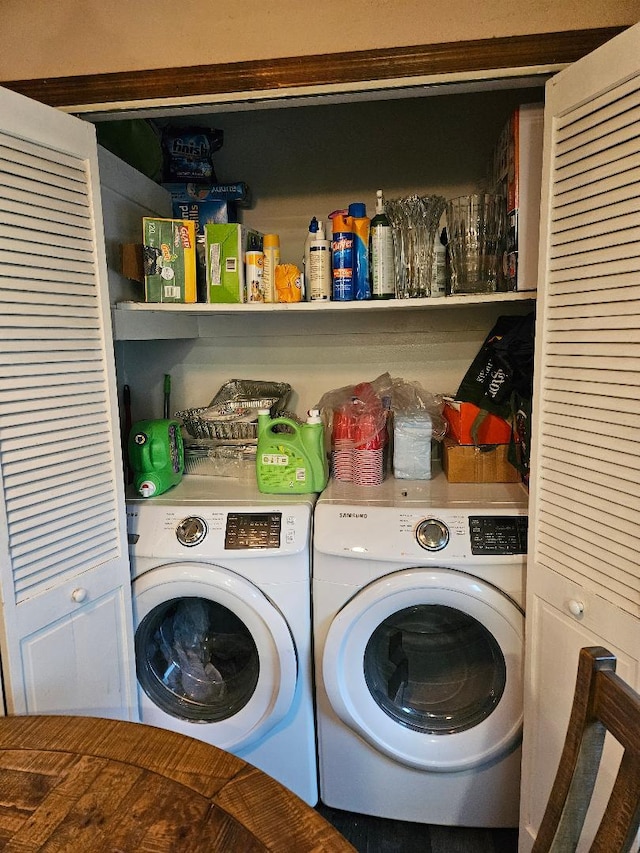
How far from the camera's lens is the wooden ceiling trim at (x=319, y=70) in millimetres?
1273

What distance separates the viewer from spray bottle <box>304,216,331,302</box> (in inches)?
67.4

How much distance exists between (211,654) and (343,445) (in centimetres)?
78

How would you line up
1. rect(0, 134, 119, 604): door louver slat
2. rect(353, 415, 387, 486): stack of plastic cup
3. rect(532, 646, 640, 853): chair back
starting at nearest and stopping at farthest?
rect(532, 646, 640, 853): chair back → rect(0, 134, 119, 604): door louver slat → rect(353, 415, 387, 486): stack of plastic cup

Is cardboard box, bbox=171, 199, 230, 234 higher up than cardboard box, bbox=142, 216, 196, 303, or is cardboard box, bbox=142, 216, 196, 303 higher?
cardboard box, bbox=171, 199, 230, 234

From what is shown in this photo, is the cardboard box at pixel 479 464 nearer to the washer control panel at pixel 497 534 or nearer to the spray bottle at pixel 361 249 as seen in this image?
the washer control panel at pixel 497 534

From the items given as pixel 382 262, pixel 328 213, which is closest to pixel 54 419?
pixel 382 262

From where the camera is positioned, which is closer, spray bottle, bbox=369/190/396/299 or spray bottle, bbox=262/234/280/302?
spray bottle, bbox=369/190/396/299

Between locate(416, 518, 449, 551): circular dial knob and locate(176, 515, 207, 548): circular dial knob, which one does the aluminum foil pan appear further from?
locate(416, 518, 449, 551): circular dial knob

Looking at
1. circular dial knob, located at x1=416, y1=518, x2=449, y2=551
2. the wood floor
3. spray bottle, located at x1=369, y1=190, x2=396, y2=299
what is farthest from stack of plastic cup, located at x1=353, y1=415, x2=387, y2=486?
the wood floor

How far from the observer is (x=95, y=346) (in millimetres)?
1468

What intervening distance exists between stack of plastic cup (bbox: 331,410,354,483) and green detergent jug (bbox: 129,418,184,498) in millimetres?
524

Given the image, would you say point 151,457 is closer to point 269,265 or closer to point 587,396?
point 269,265

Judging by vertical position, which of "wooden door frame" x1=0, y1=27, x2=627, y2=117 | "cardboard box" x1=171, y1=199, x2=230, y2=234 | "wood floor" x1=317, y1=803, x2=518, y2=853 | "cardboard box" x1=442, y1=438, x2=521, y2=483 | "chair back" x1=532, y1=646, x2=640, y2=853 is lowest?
"wood floor" x1=317, y1=803, x2=518, y2=853

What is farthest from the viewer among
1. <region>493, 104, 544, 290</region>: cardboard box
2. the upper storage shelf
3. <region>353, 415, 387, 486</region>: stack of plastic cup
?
<region>353, 415, 387, 486</region>: stack of plastic cup
